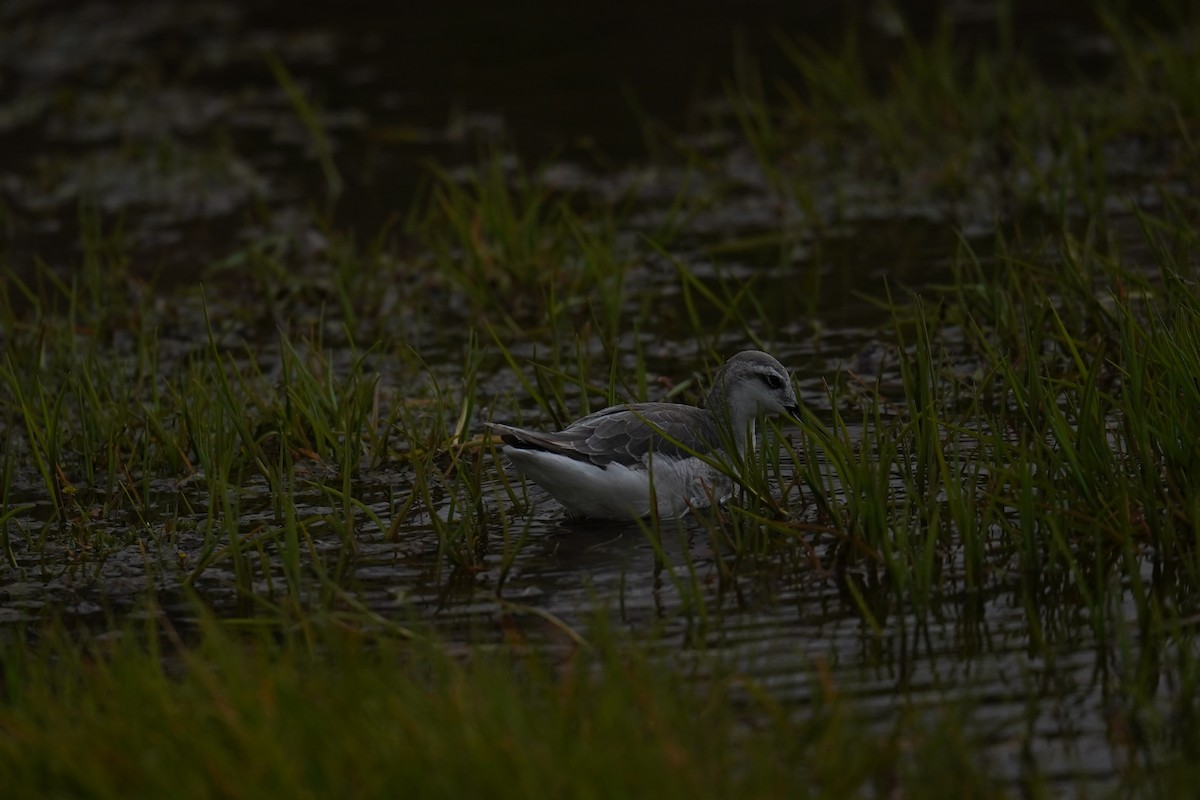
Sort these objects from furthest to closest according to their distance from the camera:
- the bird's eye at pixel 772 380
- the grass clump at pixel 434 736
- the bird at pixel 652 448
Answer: the bird's eye at pixel 772 380 → the bird at pixel 652 448 → the grass clump at pixel 434 736

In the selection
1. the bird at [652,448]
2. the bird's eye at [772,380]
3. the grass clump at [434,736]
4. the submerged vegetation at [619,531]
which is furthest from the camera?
the bird's eye at [772,380]

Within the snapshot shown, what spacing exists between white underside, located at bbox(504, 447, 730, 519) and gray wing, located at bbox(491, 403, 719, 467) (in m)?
0.05

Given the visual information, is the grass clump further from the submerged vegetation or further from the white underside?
the white underside

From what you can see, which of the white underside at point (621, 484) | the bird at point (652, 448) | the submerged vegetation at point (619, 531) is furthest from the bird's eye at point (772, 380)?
the white underside at point (621, 484)

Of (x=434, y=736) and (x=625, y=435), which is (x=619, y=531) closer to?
(x=625, y=435)

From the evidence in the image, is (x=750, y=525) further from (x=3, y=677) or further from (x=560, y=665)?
(x=3, y=677)

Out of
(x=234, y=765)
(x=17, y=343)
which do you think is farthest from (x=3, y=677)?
(x=17, y=343)

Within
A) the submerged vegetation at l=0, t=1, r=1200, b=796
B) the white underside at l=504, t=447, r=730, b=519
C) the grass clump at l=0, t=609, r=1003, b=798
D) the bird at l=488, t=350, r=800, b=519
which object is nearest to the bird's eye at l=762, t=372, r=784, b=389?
the bird at l=488, t=350, r=800, b=519

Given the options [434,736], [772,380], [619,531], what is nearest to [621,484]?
[619,531]

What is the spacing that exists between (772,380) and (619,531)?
105cm

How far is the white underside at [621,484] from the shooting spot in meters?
6.98

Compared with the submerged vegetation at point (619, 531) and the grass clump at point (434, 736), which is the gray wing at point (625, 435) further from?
the grass clump at point (434, 736)

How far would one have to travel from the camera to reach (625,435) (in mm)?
7336

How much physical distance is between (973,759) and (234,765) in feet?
6.68
